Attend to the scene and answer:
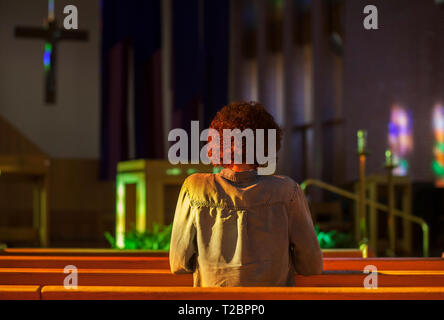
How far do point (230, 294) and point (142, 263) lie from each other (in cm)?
81

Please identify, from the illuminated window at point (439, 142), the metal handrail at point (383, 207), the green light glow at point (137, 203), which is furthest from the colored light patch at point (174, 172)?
the illuminated window at point (439, 142)

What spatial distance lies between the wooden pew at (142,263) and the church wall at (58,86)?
8734 mm

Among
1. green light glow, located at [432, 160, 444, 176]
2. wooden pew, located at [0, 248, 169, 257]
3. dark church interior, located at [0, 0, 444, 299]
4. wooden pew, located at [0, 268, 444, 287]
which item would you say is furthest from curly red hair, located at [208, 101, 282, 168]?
green light glow, located at [432, 160, 444, 176]

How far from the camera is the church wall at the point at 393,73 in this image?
8.05 m

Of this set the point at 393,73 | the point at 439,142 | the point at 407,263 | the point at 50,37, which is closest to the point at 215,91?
the point at 393,73

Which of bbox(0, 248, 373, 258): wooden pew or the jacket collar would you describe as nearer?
the jacket collar

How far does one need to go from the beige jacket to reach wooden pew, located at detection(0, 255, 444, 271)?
0.90ft

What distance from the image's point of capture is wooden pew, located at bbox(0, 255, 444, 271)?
195cm

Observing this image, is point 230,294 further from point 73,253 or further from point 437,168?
point 437,168

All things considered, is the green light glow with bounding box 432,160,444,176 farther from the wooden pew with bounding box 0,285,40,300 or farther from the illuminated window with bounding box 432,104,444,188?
the wooden pew with bounding box 0,285,40,300

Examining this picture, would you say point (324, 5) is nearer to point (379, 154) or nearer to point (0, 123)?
point (379, 154)

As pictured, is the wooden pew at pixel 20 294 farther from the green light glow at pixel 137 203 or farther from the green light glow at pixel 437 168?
the green light glow at pixel 437 168

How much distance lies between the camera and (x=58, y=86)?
1072 cm
